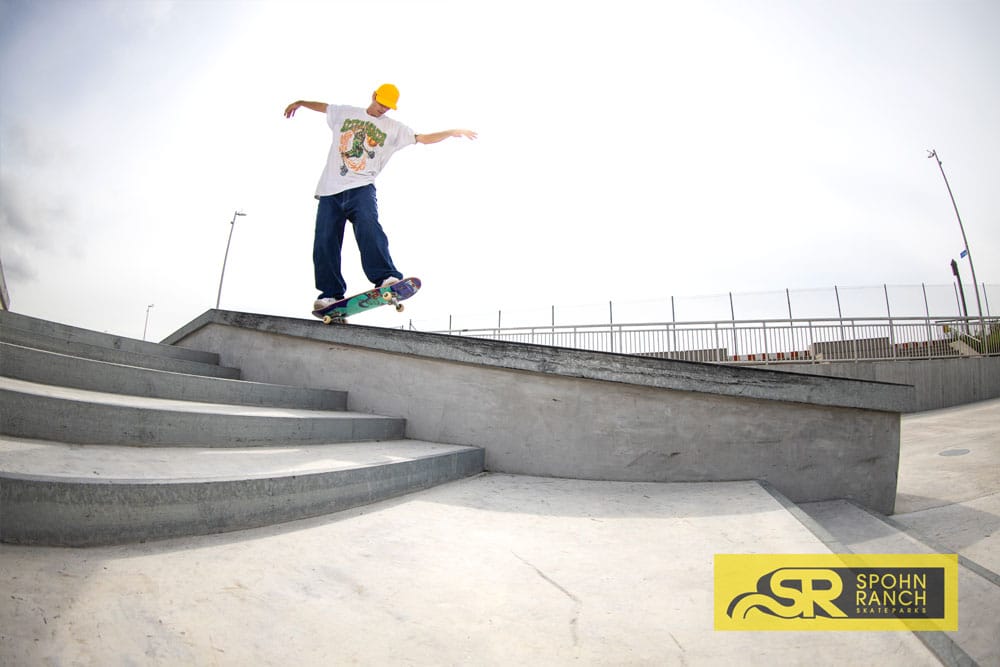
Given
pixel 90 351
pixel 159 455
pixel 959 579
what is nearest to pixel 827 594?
pixel 959 579

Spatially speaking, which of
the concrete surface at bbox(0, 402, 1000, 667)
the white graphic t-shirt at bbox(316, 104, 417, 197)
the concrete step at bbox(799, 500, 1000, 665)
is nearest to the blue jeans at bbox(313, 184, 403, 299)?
the white graphic t-shirt at bbox(316, 104, 417, 197)

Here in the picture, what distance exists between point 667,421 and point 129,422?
11.1 feet

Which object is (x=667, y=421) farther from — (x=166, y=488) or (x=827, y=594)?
(x=166, y=488)

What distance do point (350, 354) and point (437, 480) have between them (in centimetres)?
189

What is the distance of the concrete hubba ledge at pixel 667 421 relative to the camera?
3402 mm

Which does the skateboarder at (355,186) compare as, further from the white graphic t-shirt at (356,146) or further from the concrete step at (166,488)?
the concrete step at (166,488)

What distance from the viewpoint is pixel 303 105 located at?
16.8ft

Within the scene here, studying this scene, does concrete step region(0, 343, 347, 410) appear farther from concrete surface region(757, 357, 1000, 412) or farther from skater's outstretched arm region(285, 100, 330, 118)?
concrete surface region(757, 357, 1000, 412)

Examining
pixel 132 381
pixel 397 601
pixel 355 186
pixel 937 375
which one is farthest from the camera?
pixel 937 375

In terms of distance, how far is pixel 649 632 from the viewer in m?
1.40

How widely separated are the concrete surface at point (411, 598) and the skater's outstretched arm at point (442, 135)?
418cm

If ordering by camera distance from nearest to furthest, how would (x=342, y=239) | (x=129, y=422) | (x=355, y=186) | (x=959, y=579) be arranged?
(x=959, y=579), (x=129, y=422), (x=355, y=186), (x=342, y=239)

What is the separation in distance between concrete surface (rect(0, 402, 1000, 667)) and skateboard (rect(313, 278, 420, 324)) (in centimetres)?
274

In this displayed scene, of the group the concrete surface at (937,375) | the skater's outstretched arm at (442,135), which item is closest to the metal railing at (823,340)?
the concrete surface at (937,375)
